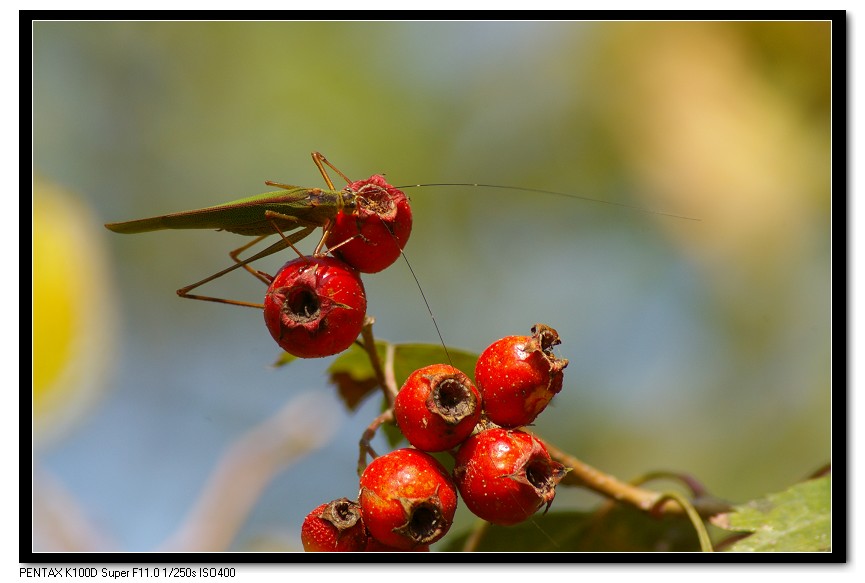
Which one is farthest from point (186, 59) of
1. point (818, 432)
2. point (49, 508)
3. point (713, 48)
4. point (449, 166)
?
point (818, 432)

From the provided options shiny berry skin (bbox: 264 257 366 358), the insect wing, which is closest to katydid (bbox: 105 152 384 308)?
the insect wing

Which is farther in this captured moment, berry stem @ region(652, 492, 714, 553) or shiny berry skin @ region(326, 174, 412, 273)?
berry stem @ region(652, 492, 714, 553)

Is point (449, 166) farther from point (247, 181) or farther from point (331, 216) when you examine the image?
point (331, 216)

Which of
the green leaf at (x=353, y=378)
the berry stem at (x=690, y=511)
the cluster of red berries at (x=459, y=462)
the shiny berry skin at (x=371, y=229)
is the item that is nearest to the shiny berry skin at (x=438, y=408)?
the cluster of red berries at (x=459, y=462)

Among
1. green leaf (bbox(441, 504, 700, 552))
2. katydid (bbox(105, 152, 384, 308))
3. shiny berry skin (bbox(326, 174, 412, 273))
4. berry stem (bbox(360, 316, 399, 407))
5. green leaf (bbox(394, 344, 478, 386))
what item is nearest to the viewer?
shiny berry skin (bbox(326, 174, 412, 273))

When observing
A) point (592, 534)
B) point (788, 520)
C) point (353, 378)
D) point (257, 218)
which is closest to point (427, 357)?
point (353, 378)

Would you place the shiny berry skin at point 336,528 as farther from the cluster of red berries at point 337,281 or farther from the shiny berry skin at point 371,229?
the shiny berry skin at point 371,229

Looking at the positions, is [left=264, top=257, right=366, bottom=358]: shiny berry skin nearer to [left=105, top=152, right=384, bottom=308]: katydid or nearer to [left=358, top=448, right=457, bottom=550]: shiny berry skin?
[left=358, top=448, right=457, bottom=550]: shiny berry skin

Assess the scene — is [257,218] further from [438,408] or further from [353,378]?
[438,408]
